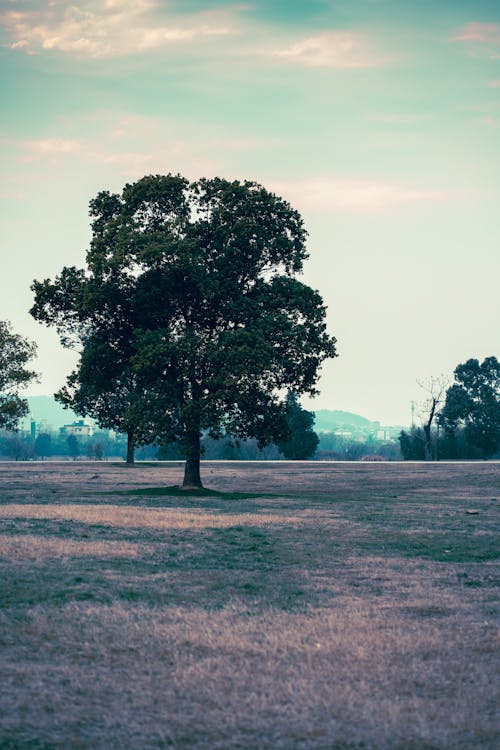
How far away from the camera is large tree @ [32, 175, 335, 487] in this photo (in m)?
39.7

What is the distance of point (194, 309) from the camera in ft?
138

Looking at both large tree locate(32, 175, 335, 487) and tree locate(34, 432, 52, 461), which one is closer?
large tree locate(32, 175, 335, 487)

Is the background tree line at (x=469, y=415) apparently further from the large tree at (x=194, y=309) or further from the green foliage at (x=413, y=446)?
the large tree at (x=194, y=309)

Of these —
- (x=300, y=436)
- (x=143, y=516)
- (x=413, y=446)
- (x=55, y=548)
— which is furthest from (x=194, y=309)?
(x=413, y=446)

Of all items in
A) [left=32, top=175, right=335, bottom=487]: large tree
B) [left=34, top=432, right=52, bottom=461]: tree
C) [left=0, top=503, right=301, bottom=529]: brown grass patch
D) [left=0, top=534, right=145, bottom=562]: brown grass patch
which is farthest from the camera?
[left=34, top=432, right=52, bottom=461]: tree

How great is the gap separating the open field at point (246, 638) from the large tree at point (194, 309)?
15.2m

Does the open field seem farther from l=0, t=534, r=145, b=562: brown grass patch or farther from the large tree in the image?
the large tree

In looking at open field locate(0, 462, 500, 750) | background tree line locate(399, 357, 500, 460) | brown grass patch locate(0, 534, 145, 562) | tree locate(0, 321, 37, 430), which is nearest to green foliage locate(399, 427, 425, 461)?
background tree line locate(399, 357, 500, 460)

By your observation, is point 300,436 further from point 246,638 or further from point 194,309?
point 246,638

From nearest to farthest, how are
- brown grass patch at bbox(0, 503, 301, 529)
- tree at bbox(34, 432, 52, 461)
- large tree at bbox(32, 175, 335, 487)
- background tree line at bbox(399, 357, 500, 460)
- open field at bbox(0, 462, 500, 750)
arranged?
open field at bbox(0, 462, 500, 750), brown grass patch at bbox(0, 503, 301, 529), large tree at bbox(32, 175, 335, 487), background tree line at bbox(399, 357, 500, 460), tree at bbox(34, 432, 52, 461)

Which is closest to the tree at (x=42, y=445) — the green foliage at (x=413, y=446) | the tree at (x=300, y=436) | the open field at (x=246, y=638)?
the tree at (x=300, y=436)

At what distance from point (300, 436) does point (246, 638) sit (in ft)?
300

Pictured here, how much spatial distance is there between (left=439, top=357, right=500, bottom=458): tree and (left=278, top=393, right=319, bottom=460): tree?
14.3 m

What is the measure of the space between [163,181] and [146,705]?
3573cm
